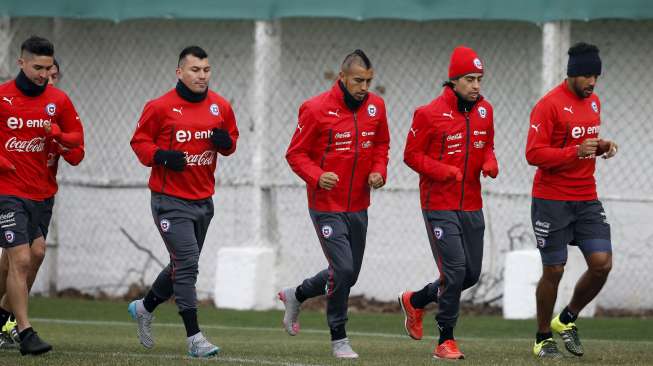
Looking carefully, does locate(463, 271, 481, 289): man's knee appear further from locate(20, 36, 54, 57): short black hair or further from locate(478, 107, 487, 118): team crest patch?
locate(20, 36, 54, 57): short black hair

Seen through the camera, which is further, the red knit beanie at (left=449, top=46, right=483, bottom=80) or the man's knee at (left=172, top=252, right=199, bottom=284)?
the red knit beanie at (left=449, top=46, right=483, bottom=80)

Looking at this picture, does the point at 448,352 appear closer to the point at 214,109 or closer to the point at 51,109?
the point at 214,109

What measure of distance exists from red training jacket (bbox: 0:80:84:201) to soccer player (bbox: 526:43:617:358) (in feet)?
11.2

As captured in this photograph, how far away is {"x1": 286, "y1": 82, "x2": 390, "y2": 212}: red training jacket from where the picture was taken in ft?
32.3

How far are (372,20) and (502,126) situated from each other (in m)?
1.98

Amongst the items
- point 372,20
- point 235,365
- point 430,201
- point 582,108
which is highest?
point 372,20

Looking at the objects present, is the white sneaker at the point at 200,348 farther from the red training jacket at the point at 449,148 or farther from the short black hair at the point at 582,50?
the short black hair at the point at 582,50

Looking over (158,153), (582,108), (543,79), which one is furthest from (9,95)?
(543,79)

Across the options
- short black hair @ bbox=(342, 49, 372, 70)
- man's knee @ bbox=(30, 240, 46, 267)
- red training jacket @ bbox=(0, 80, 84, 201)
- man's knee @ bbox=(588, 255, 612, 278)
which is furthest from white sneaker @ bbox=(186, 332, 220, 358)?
man's knee @ bbox=(588, 255, 612, 278)

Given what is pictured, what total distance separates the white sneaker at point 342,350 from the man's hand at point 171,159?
1.67 m

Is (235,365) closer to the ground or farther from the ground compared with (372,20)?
closer to the ground

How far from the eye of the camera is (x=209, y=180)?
10.1 metres

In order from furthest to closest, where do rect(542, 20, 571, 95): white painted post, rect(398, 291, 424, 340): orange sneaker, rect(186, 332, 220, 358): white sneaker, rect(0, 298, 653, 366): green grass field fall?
rect(542, 20, 571, 95): white painted post
rect(398, 291, 424, 340): orange sneaker
rect(186, 332, 220, 358): white sneaker
rect(0, 298, 653, 366): green grass field

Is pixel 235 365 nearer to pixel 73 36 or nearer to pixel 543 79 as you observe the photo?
pixel 543 79
